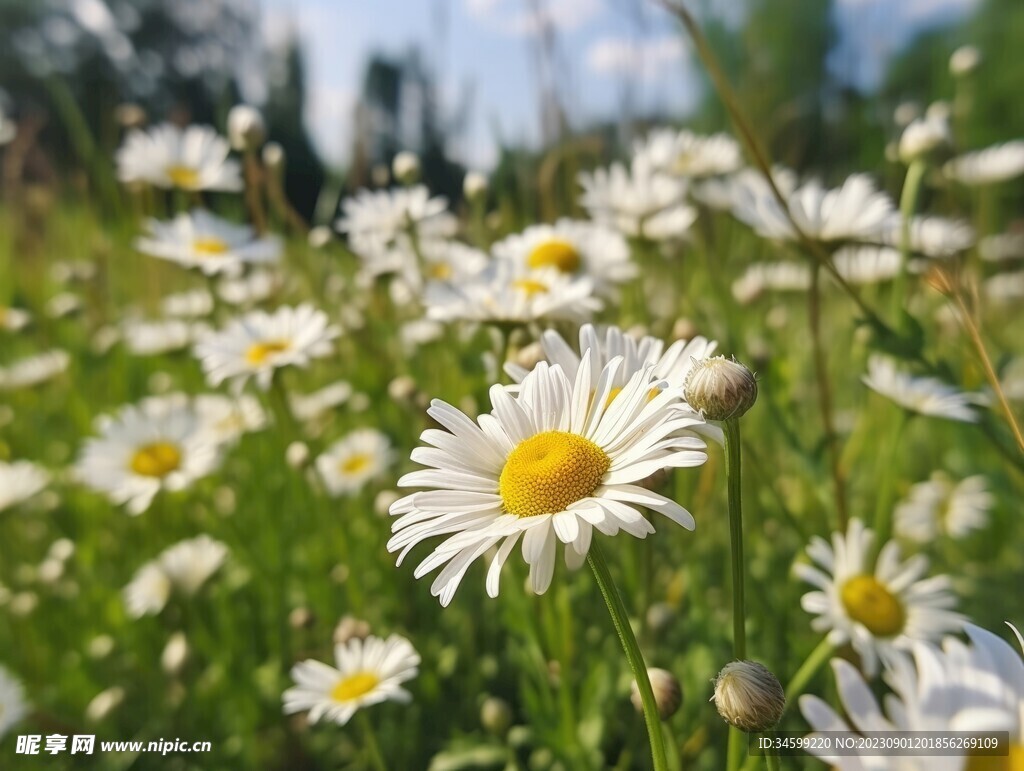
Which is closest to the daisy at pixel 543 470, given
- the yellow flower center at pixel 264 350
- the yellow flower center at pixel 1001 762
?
the yellow flower center at pixel 1001 762

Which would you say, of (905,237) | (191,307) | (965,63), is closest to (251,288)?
(191,307)

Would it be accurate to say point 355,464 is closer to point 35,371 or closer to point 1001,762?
point 35,371

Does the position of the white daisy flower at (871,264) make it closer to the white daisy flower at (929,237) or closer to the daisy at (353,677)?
the white daisy flower at (929,237)

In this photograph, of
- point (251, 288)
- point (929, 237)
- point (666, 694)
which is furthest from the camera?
point (251, 288)

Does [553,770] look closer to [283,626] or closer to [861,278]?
[283,626]

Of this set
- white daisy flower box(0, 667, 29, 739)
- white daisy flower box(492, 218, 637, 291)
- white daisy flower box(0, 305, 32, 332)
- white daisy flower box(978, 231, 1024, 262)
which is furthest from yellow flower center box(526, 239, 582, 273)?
white daisy flower box(978, 231, 1024, 262)

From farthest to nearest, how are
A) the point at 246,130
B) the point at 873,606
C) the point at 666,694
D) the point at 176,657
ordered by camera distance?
1. the point at 246,130
2. the point at 176,657
3. the point at 873,606
4. the point at 666,694
